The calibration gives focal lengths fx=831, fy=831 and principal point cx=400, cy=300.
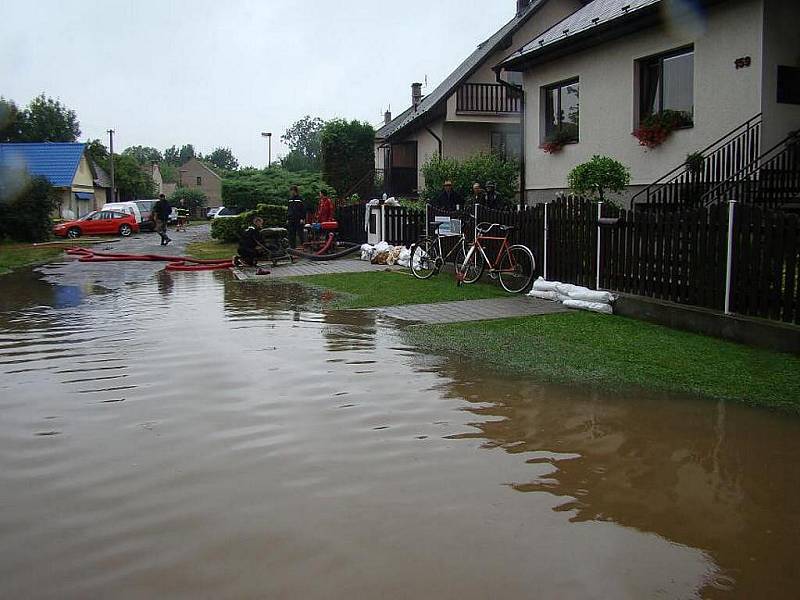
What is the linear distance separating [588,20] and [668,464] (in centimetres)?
1610

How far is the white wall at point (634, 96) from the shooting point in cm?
1447

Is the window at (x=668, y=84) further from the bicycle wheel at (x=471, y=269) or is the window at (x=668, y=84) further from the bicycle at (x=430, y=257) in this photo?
the bicycle wheel at (x=471, y=269)

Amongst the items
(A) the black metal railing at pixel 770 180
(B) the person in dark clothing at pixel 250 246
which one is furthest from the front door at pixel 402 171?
(A) the black metal railing at pixel 770 180

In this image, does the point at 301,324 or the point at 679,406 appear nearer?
the point at 679,406

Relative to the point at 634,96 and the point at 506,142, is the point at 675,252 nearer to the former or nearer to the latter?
the point at 634,96

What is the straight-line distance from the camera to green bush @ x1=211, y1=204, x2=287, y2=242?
2670cm

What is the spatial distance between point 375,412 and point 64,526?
8.26ft

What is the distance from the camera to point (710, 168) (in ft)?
48.5

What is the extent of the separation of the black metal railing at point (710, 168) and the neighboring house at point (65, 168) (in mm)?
44980

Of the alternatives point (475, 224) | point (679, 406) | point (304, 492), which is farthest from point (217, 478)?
point (475, 224)

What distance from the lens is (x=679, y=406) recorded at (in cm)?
620

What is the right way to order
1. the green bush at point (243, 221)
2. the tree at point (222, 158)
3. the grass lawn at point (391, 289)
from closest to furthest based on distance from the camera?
the grass lawn at point (391, 289) < the green bush at point (243, 221) < the tree at point (222, 158)

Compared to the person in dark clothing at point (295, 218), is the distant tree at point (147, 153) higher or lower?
higher

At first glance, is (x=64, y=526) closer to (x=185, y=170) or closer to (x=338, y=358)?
(x=338, y=358)
